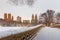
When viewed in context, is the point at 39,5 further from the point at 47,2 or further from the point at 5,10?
the point at 5,10

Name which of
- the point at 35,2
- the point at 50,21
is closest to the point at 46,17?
the point at 50,21

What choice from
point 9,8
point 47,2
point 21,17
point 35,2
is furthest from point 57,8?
point 9,8

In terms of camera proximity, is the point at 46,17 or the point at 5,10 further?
the point at 46,17

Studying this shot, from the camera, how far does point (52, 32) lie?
40.2ft

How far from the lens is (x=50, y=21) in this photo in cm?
1228

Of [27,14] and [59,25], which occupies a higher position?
[27,14]

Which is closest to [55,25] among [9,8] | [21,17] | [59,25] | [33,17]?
[59,25]

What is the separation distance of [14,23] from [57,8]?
3.02m

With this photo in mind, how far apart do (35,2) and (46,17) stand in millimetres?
1304

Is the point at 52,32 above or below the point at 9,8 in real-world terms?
below

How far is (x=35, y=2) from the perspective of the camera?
12508 mm

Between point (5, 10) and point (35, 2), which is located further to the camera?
point (35, 2)

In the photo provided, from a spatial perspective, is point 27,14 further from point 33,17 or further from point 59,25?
point 59,25

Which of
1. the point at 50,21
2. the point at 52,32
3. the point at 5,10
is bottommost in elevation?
the point at 52,32
